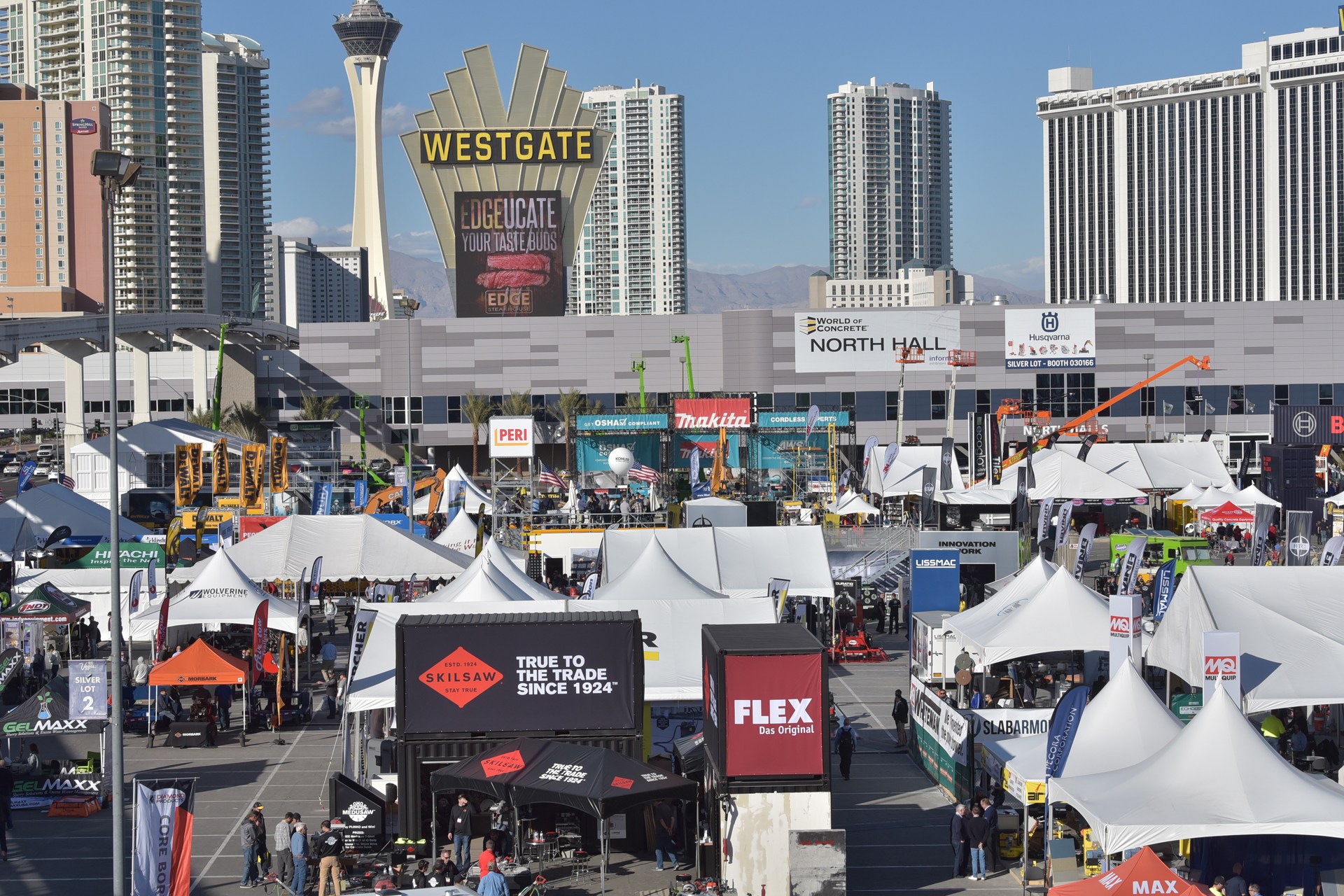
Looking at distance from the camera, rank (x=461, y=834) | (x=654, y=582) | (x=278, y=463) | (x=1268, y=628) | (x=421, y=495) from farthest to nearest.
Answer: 1. (x=421, y=495)
2. (x=278, y=463)
3. (x=654, y=582)
4. (x=1268, y=628)
5. (x=461, y=834)

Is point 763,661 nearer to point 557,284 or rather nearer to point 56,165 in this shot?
point 557,284

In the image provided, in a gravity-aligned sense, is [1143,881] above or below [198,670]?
below

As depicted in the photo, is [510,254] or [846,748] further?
[510,254]

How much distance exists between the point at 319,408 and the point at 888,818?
216 ft

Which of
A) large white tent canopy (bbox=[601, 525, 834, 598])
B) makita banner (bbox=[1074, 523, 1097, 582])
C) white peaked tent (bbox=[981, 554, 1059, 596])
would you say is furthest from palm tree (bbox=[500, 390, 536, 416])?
white peaked tent (bbox=[981, 554, 1059, 596])

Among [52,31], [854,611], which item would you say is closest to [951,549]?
[854,611]

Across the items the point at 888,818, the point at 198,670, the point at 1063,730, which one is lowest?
the point at 888,818

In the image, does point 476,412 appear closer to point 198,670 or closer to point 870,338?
point 870,338

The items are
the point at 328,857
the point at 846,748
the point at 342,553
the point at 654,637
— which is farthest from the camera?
the point at 342,553

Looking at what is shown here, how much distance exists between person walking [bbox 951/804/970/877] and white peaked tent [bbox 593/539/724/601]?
357 inches

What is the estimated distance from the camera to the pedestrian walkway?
17641 millimetres

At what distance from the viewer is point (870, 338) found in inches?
3226

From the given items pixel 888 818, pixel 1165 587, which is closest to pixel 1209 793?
pixel 888 818

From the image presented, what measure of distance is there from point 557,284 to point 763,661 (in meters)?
70.2
